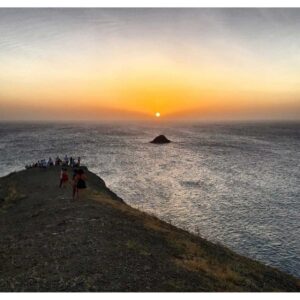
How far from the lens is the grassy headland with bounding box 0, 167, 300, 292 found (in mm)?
15562

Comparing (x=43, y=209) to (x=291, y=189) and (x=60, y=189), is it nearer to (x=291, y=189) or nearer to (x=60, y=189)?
(x=60, y=189)

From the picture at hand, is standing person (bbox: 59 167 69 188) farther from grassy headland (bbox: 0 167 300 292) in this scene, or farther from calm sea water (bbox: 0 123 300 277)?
calm sea water (bbox: 0 123 300 277)

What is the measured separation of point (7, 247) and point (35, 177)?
24828mm

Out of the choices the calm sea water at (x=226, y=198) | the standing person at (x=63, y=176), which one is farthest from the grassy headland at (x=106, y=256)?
the calm sea water at (x=226, y=198)

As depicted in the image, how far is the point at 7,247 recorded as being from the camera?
20125 mm

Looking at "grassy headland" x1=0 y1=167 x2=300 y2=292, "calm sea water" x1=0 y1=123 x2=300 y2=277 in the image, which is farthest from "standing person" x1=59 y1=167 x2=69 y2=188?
"calm sea water" x1=0 y1=123 x2=300 y2=277

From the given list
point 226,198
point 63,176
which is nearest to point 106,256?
point 63,176

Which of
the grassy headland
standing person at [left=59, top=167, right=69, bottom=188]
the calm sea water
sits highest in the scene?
standing person at [left=59, top=167, right=69, bottom=188]

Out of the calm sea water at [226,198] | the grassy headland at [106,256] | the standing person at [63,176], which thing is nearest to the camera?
the grassy headland at [106,256]

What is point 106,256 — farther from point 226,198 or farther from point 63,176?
point 226,198

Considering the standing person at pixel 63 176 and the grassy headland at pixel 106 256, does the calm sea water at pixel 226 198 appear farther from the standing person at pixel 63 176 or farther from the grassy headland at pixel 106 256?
the standing person at pixel 63 176

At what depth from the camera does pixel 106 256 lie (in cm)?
1781

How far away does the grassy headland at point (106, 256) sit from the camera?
15.6m

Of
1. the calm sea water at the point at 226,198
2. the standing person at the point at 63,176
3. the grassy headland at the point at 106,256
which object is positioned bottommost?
the calm sea water at the point at 226,198
